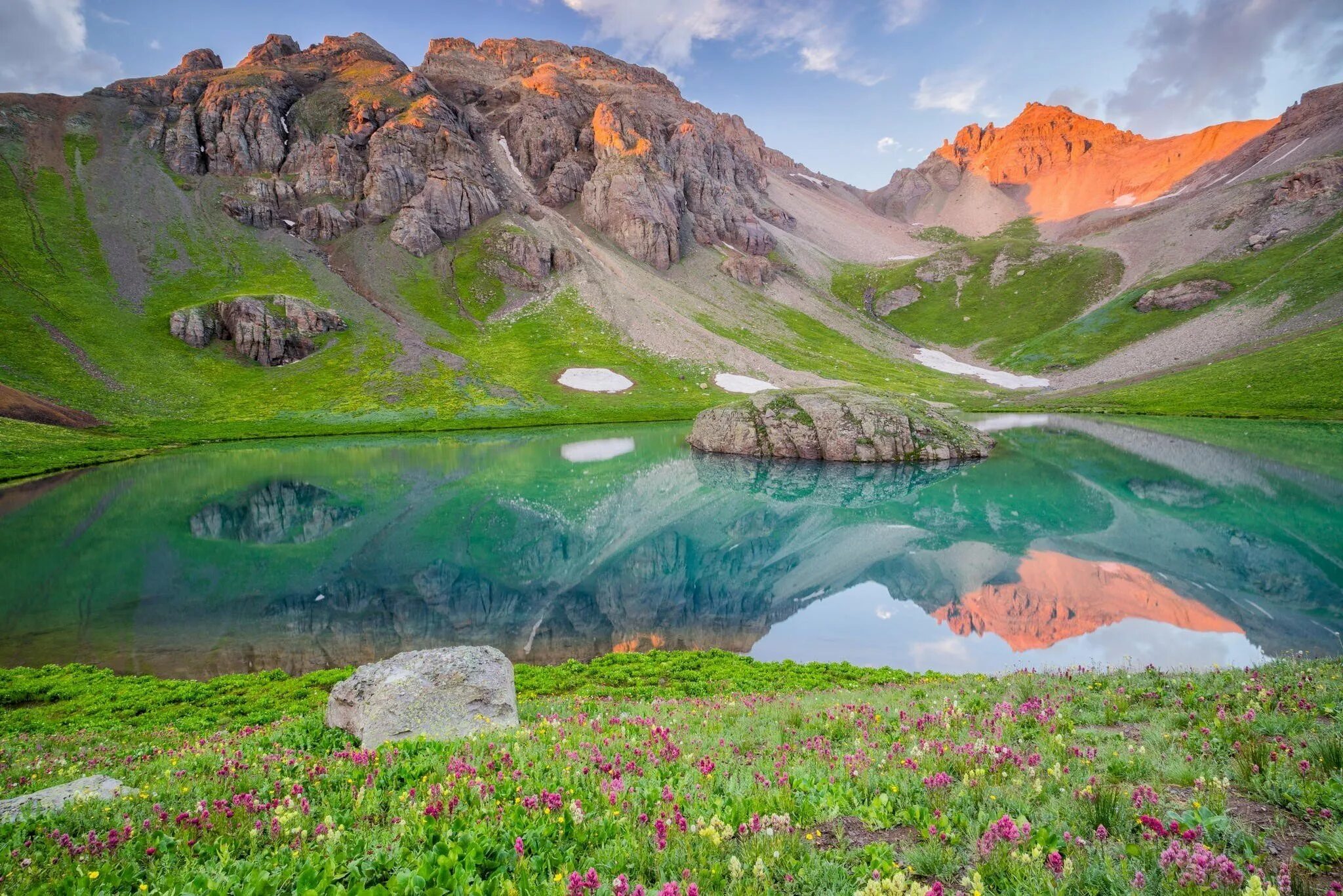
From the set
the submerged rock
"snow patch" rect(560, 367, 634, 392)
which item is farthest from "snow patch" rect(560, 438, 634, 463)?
"snow patch" rect(560, 367, 634, 392)

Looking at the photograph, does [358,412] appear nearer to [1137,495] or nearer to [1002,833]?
[1137,495]

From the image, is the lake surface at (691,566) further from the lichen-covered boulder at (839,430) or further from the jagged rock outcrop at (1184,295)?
the jagged rock outcrop at (1184,295)

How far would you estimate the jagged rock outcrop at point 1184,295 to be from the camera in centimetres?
13888

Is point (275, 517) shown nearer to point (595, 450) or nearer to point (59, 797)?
point (595, 450)

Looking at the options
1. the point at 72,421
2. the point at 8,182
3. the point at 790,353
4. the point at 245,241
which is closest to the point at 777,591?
the point at 72,421

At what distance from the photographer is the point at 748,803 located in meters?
6.40

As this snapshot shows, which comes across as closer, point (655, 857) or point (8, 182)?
point (655, 857)

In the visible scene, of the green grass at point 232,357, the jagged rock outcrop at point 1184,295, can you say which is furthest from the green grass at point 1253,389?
the green grass at point 232,357

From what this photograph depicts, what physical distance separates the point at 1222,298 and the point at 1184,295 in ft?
24.0

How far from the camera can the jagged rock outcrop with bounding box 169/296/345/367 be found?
357ft

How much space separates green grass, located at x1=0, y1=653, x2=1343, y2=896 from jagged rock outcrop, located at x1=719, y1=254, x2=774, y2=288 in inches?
6761

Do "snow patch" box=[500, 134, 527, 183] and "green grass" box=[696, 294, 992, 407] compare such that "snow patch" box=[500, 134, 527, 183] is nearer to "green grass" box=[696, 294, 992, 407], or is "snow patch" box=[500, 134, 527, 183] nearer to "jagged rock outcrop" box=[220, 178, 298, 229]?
"jagged rock outcrop" box=[220, 178, 298, 229]

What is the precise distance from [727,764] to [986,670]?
13.8 meters

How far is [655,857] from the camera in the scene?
17.1 feet
